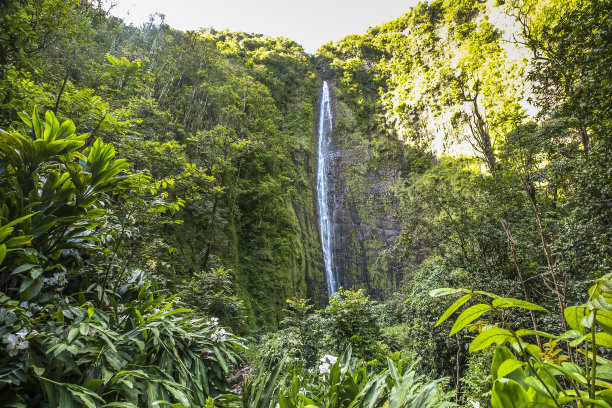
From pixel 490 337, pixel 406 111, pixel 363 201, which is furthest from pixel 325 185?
pixel 490 337

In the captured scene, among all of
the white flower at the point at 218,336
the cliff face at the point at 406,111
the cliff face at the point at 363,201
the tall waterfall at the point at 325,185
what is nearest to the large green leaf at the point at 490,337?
the white flower at the point at 218,336

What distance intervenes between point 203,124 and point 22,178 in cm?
1218

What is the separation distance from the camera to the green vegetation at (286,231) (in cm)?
157

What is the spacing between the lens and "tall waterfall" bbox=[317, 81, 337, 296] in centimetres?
1694

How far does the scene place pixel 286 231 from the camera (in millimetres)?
13391

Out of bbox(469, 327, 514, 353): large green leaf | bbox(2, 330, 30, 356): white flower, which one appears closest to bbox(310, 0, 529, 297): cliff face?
bbox(2, 330, 30, 356): white flower

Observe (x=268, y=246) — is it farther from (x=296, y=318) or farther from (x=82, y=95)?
(x=82, y=95)

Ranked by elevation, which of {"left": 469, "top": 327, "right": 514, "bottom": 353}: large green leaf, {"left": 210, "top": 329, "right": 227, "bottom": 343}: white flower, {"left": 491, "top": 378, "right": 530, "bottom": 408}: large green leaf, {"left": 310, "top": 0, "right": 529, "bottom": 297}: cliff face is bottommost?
{"left": 210, "top": 329, "right": 227, "bottom": 343}: white flower

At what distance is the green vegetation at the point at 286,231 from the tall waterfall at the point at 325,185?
1.07m

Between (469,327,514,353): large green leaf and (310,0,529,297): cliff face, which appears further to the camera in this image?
(310,0,529,297): cliff face

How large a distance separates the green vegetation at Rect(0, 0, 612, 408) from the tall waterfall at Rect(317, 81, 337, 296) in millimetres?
1072

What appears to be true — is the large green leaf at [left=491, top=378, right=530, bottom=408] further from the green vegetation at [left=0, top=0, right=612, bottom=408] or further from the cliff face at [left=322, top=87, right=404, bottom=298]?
the cliff face at [left=322, top=87, right=404, bottom=298]

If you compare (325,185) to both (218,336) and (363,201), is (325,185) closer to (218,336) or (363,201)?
(363,201)

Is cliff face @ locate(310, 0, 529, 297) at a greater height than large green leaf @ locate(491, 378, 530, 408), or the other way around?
cliff face @ locate(310, 0, 529, 297)
